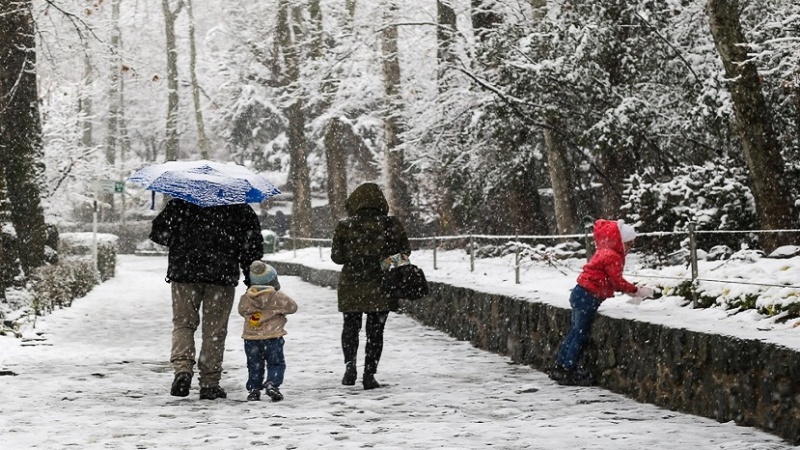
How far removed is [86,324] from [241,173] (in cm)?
684

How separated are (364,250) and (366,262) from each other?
0.34 ft

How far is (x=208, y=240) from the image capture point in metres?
8.26

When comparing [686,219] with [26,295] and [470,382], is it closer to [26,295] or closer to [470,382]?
[470,382]

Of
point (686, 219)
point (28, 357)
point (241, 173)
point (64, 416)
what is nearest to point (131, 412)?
point (64, 416)

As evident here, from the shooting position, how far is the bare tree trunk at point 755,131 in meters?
12.4

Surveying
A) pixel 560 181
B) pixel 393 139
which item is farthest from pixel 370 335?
pixel 393 139

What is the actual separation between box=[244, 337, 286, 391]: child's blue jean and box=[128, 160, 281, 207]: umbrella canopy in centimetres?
114

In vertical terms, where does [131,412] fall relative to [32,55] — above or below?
below

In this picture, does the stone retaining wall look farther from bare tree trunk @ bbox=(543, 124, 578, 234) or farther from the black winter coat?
bare tree trunk @ bbox=(543, 124, 578, 234)

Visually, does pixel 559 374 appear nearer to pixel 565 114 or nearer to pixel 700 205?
pixel 700 205

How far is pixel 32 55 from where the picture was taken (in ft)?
55.2

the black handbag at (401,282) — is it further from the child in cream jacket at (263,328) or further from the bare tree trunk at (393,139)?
the bare tree trunk at (393,139)

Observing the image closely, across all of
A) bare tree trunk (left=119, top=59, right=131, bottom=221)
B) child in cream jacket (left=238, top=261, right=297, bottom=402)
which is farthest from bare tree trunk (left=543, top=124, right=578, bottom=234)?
bare tree trunk (left=119, top=59, right=131, bottom=221)

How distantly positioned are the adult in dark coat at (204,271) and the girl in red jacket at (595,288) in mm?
2680
